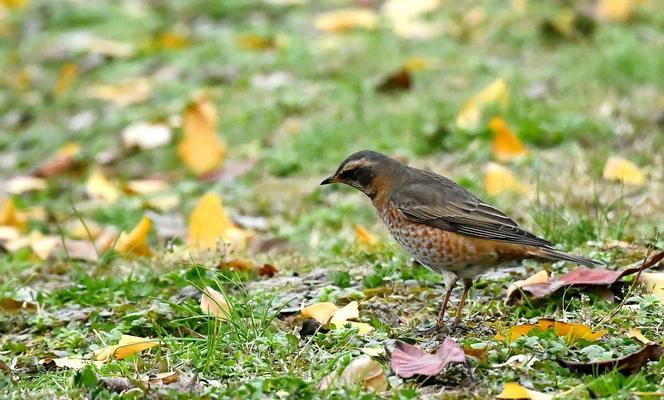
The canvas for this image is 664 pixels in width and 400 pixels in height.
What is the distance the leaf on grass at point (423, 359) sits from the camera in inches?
184

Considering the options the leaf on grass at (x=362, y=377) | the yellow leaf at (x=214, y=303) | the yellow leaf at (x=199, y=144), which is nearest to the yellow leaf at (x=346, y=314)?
the yellow leaf at (x=214, y=303)

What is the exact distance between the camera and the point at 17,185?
31.3 ft

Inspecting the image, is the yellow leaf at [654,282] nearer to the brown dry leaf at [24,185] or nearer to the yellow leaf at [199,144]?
the yellow leaf at [199,144]

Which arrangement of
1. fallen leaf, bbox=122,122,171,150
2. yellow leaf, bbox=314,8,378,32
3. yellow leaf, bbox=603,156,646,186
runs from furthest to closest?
yellow leaf, bbox=314,8,378,32
fallen leaf, bbox=122,122,171,150
yellow leaf, bbox=603,156,646,186

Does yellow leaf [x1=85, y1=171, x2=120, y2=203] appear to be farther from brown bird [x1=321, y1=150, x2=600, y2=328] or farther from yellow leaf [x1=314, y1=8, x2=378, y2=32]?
yellow leaf [x1=314, y1=8, x2=378, y2=32]

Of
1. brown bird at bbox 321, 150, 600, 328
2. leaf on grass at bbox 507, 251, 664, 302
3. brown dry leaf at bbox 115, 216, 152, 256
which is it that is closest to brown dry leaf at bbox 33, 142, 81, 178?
brown dry leaf at bbox 115, 216, 152, 256

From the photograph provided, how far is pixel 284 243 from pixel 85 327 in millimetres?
2011

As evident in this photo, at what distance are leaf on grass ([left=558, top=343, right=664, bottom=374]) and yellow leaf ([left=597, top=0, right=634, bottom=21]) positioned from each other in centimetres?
757

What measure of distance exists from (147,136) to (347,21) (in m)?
3.12

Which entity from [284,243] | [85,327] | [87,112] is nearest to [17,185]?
→ [87,112]

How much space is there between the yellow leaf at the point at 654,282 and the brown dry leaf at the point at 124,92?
6909 mm

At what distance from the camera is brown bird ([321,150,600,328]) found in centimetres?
558

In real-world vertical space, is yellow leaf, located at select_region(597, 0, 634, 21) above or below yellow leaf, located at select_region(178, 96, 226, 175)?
above

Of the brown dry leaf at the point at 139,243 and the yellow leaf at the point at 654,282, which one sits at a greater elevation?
the yellow leaf at the point at 654,282
